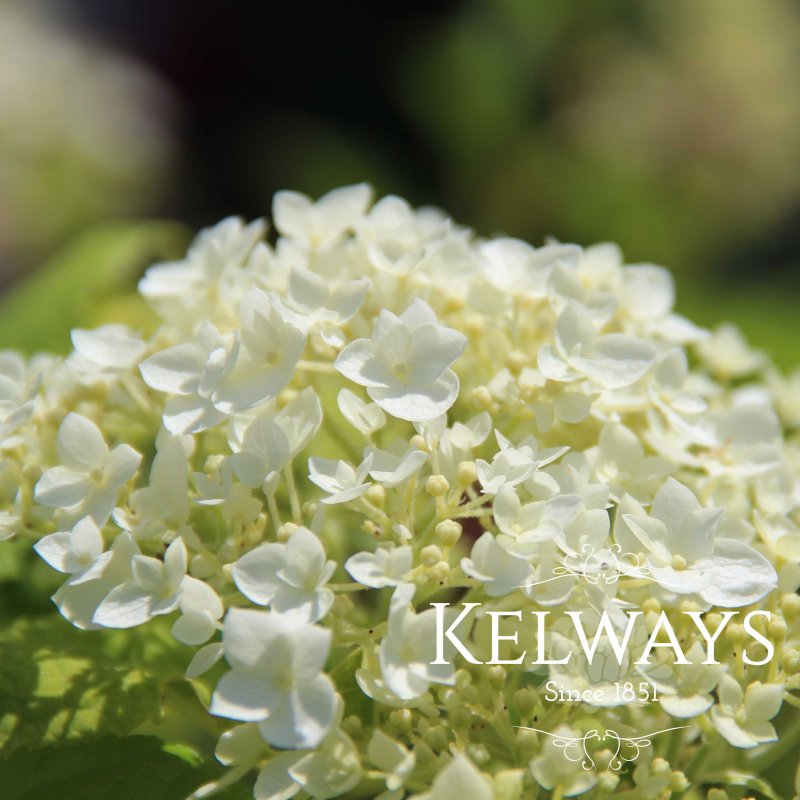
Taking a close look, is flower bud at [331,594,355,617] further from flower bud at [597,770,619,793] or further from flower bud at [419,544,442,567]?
flower bud at [597,770,619,793]

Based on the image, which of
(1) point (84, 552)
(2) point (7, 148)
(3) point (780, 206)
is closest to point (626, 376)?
(1) point (84, 552)

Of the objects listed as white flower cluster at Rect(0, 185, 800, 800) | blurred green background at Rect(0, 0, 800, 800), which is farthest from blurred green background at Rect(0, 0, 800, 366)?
white flower cluster at Rect(0, 185, 800, 800)

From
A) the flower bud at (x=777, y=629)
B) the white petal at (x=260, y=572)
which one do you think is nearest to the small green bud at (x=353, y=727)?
the white petal at (x=260, y=572)

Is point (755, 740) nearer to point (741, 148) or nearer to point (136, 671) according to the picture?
point (136, 671)

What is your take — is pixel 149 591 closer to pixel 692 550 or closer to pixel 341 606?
pixel 341 606

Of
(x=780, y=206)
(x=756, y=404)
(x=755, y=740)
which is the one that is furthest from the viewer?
(x=780, y=206)

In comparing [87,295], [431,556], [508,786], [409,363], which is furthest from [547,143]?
[508,786]
